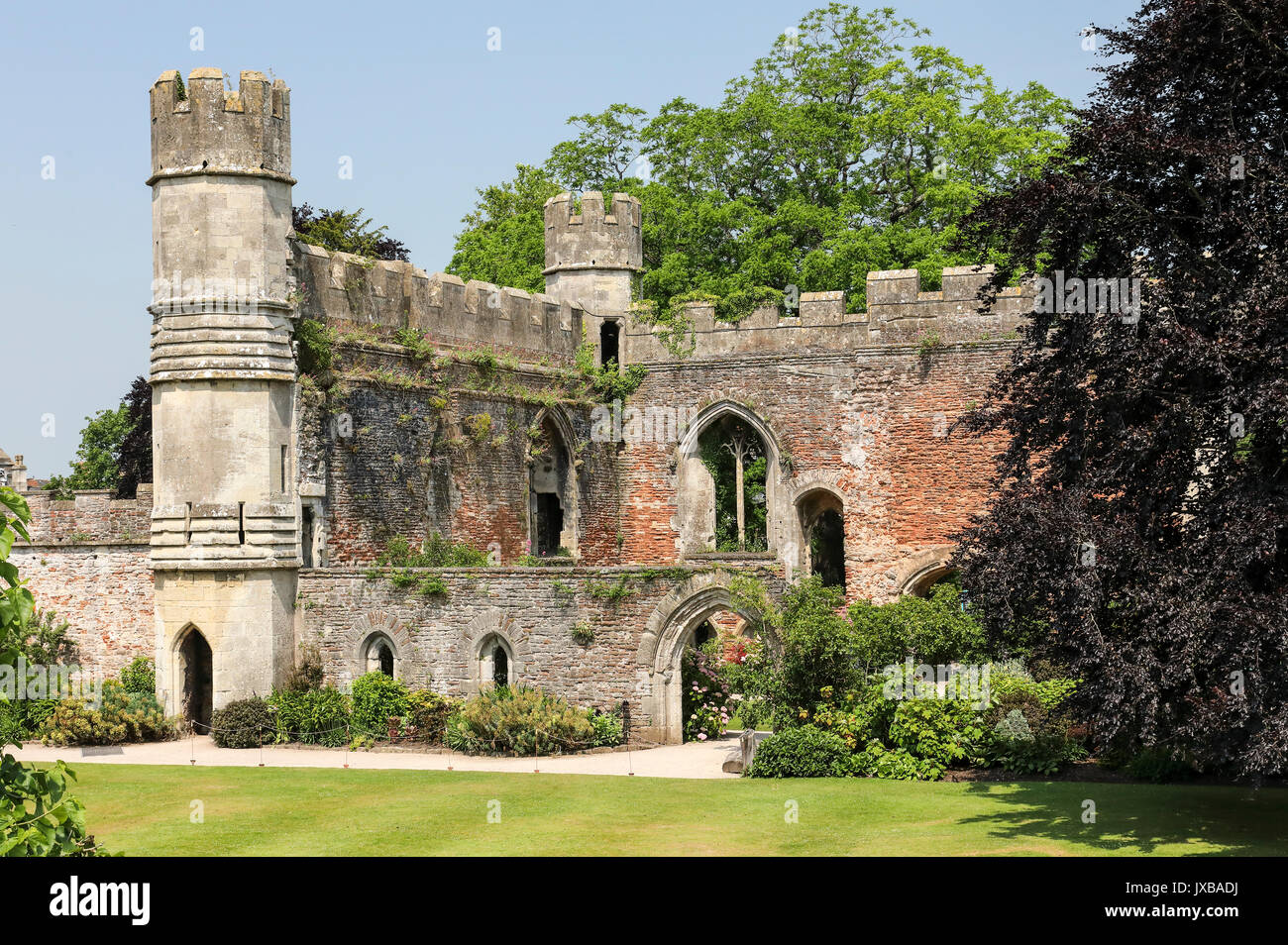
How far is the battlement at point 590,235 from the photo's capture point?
31.8 meters

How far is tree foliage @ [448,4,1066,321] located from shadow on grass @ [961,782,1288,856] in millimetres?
19459

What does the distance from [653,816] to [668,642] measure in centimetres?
598

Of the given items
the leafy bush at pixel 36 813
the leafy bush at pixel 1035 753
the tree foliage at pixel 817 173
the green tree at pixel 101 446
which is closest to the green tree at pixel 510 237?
the tree foliage at pixel 817 173

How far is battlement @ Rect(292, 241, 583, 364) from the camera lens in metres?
24.6

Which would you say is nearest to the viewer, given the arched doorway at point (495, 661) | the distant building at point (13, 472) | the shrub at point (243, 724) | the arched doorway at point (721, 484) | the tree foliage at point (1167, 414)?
the tree foliage at point (1167, 414)

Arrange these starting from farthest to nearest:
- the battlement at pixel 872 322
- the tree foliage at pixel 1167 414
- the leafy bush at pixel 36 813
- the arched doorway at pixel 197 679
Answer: the battlement at pixel 872 322 < the arched doorway at pixel 197 679 < the tree foliage at pixel 1167 414 < the leafy bush at pixel 36 813

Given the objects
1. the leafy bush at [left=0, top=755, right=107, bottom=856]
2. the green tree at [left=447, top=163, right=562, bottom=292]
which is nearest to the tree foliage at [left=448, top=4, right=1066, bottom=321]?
the green tree at [left=447, top=163, right=562, bottom=292]

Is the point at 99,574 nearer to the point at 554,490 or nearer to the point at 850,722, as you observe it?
the point at 554,490

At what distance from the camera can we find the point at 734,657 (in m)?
25.0

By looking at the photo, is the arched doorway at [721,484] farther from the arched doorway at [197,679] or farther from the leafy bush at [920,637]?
the leafy bush at [920,637]

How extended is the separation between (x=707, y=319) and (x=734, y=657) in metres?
7.93

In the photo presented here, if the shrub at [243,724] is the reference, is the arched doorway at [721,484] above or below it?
above

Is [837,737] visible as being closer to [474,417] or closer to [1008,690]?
[1008,690]

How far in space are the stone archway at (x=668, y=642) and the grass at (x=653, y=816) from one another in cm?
301
